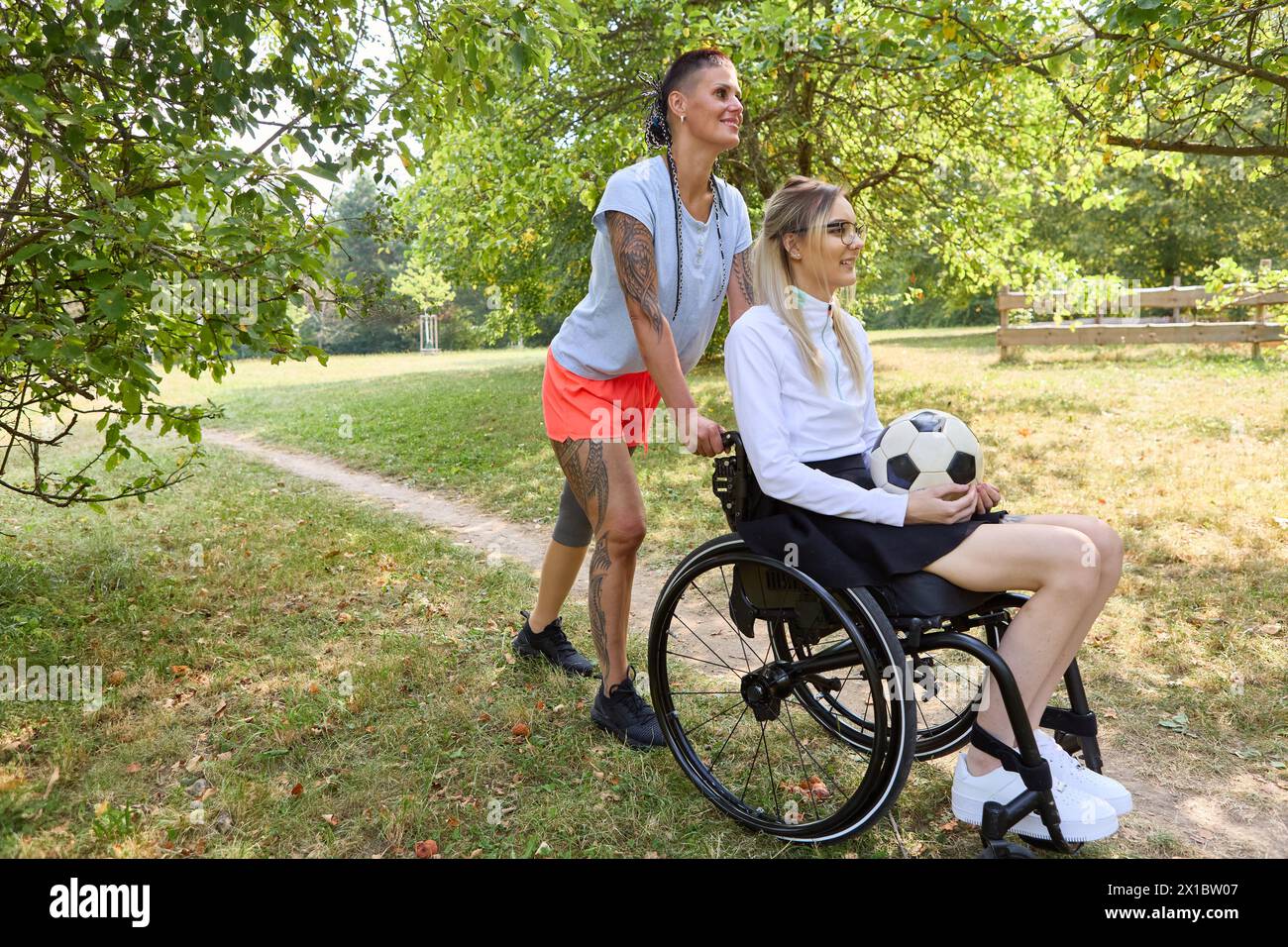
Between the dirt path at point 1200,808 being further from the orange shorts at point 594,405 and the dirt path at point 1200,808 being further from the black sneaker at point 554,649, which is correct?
the orange shorts at point 594,405

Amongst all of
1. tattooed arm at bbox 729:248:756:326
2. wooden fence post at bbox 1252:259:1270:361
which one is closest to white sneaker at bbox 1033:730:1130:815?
tattooed arm at bbox 729:248:756:326

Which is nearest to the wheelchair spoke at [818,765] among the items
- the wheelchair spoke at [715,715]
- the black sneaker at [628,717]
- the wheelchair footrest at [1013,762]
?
the wheelchair spoke at [715,715]

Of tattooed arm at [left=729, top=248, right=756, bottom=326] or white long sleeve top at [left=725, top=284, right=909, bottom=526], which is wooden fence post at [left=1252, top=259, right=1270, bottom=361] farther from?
white long sleeve top at [left=725, top=284, right=909, bottom=526]

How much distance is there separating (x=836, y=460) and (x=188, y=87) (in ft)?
9.87

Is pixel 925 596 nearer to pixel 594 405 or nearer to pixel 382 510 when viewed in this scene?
pixel 594 405

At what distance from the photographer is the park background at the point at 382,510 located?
2766 mm

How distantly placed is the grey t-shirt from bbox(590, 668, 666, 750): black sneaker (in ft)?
3.62

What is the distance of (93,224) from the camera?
3018mm

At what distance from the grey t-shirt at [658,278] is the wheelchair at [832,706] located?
1.85ft
